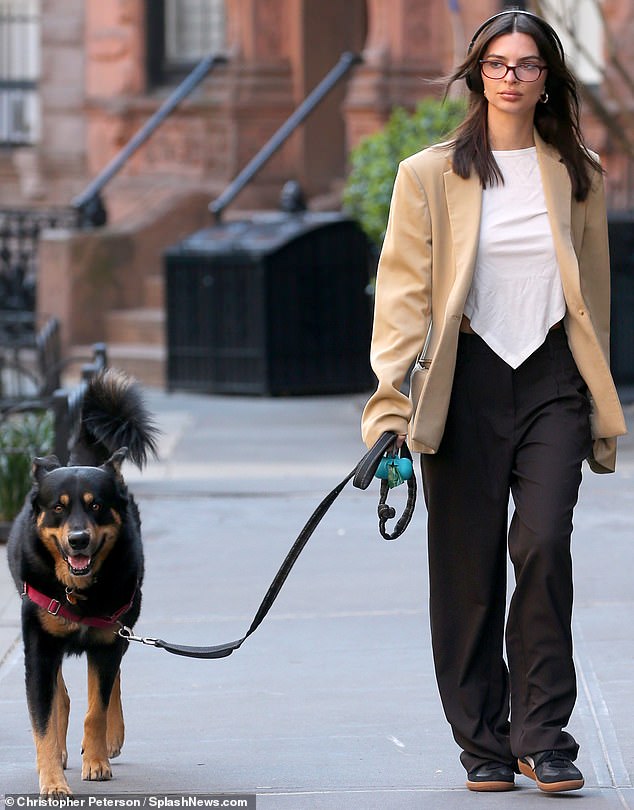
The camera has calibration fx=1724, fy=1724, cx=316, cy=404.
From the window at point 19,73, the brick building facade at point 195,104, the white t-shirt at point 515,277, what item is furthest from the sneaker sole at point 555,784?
the window at point 19,73

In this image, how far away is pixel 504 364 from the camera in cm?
471

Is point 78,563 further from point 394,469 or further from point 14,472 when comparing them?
point 14,472

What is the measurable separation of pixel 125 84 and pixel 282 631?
13.7 metres

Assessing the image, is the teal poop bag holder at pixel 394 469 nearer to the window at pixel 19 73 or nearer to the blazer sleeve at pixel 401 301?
the blazer sleeve at pixel 401 301

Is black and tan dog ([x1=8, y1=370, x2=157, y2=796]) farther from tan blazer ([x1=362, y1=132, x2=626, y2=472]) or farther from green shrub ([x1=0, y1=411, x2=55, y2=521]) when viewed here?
green shrub ([x1=0, y1=411, x2=55, y2=521])

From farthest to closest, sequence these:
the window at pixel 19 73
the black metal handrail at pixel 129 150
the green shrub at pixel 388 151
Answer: the window at pixel 19 73 < the black metal handrail at pixel 129 150 < the green shrub at pixel 388 151

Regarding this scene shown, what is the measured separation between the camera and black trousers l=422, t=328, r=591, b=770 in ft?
15.4

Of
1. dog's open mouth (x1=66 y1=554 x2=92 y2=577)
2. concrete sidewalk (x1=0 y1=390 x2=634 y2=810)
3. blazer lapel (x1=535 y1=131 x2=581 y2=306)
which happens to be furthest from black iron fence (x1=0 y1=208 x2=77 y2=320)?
blazer lapel (x1=535 y1=131 x2=581 y2=306)

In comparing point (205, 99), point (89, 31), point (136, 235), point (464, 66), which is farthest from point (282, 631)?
point (89, 31)

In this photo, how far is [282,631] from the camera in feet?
22.7

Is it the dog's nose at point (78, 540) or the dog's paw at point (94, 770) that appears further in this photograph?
the dog's paw at point (94, 770)

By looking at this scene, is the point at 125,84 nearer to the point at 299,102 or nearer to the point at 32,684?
Answer: the point at 299,102

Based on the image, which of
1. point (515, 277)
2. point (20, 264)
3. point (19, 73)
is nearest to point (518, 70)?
point (515, 277)

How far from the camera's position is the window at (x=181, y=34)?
64.8ft
